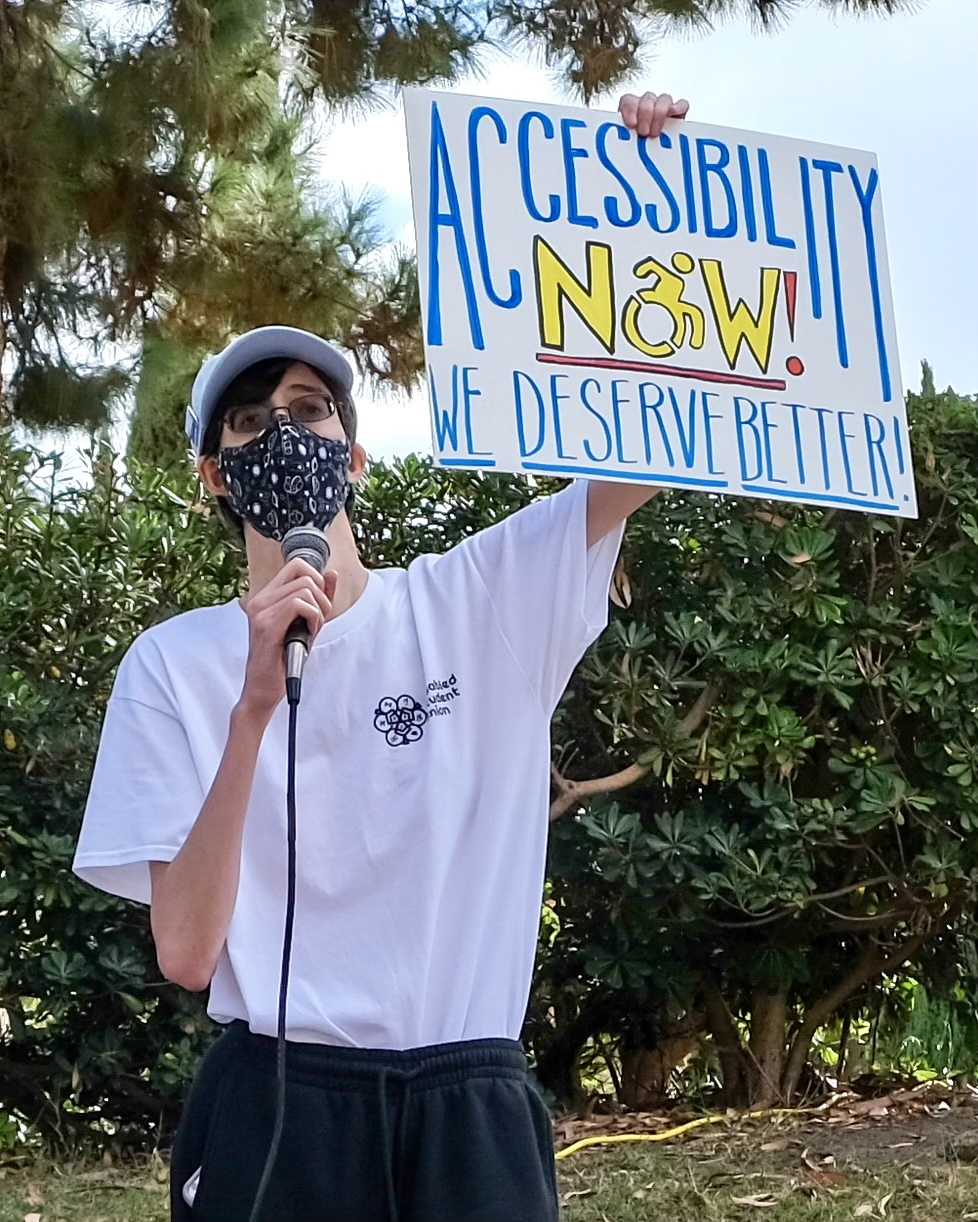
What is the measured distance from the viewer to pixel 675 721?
13.4 feet

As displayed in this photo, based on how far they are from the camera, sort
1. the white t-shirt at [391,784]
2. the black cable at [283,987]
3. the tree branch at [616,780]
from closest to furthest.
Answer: the black cable at [283,987] < the white t-shirt at [391,784] < the tree branch at [616,780]

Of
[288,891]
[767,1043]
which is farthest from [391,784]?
[767,1043]

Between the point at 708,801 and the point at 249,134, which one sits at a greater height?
the point at 249,134

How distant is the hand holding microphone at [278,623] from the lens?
1615 mm

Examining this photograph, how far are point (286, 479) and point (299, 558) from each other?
0.76ft

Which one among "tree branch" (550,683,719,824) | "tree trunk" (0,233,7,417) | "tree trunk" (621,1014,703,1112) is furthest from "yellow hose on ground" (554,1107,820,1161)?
"tree trunk" (0,233,7,417)

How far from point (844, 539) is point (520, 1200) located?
9.74ft

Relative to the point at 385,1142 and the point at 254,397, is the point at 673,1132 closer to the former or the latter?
the point at 385,1142

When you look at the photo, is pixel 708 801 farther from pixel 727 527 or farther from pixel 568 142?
pixel 568 142

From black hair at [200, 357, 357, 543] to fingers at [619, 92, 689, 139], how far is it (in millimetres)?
577

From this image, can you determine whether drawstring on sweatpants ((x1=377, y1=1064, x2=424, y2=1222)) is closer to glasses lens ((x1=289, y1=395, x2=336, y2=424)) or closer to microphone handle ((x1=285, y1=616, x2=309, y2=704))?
microphone handle ((x1=285, y1=616, x2=309, y2=704))

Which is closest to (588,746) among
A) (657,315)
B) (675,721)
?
(675,721)

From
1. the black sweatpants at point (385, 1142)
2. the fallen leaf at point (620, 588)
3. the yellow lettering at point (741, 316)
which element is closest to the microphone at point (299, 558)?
the black sweatpants at point (385, 1142)

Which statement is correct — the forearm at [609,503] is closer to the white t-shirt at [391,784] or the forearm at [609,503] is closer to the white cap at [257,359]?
the white t-shirt at [391,784]
